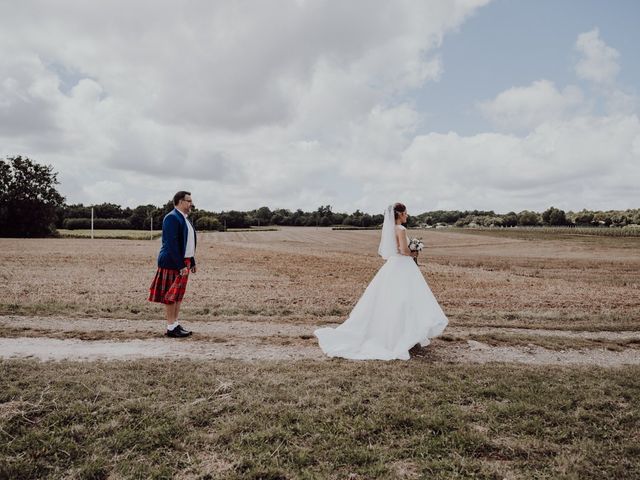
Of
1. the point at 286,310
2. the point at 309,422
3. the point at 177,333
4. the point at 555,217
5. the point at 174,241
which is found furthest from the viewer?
the point at 555,217

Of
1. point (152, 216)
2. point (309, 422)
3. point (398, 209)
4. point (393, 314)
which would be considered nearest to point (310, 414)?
point (309, 422)

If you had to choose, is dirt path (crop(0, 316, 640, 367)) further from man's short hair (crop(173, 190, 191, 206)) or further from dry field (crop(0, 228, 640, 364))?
man's short hair (crop(173, 190, 191, 206))

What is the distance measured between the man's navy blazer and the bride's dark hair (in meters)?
4.11

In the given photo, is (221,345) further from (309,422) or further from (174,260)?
(309,422)

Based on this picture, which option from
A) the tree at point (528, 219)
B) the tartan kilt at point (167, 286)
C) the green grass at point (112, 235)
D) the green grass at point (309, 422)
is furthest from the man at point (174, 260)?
the tree at point (528, 219)

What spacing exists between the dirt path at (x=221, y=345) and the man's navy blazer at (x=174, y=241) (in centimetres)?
149

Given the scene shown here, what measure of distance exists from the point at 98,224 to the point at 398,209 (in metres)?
111

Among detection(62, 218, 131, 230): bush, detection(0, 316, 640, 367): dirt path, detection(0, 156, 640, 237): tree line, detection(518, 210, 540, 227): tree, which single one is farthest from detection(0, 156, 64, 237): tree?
detection(518, 210, 540, 227): tree

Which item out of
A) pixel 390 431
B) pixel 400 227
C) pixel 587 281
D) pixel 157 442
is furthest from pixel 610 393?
pixel 587 281

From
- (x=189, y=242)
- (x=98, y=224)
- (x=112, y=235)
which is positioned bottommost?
(x=112, y=235)

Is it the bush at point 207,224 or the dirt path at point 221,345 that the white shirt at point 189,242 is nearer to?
the dirt path at point 221,345

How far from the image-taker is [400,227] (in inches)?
315

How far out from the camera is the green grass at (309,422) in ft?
12.9

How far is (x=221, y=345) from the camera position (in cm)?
793
